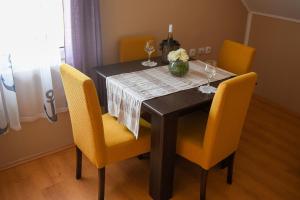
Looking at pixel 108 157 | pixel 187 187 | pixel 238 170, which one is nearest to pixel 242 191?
pixel 238 170

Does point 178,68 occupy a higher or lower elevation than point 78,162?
higher

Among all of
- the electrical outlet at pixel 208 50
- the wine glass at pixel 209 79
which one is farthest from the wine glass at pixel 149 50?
the electrical outlet at pixel 208 50

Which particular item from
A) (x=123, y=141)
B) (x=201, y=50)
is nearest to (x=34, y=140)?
(x=123, y=141)

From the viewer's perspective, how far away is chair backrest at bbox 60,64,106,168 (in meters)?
1.74

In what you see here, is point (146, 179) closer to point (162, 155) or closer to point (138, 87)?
point (162, 155)

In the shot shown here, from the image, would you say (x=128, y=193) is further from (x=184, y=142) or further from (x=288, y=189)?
(x=288, y=189)

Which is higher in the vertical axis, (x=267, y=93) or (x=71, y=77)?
(x=71, y=77)

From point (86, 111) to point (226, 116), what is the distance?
0.87m

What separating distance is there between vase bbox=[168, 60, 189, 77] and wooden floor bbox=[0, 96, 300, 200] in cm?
80

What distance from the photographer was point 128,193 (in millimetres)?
2238

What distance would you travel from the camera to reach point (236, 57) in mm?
2764

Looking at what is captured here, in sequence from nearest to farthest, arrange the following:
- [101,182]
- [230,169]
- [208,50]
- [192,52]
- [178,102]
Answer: [178,102], [101,182], [230,169], [192,52], [208,50]

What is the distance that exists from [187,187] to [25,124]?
1400 millimetres

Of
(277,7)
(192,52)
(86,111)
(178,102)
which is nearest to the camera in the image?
(86,111)
